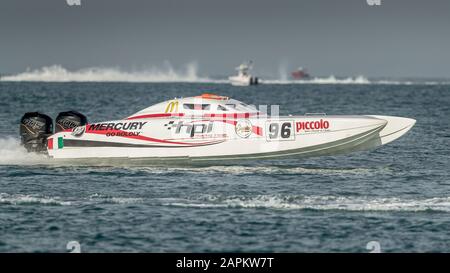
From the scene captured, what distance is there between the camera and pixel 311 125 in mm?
24641

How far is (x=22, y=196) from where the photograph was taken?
65.6 feet

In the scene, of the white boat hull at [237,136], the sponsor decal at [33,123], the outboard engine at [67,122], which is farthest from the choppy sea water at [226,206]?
the outboard engine at [67,122]

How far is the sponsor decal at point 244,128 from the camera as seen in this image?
973 inches

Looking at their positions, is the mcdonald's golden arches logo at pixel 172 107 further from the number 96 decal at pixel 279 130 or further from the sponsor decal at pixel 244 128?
the number 96 decal at pixel 279 130

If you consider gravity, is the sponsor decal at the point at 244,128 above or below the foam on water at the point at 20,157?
above

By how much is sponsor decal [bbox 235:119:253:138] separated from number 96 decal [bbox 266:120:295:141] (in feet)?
1.73

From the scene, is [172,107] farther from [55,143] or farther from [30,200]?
[30,200]

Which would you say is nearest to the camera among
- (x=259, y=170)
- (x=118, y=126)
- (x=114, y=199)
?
(x=114, y=199)

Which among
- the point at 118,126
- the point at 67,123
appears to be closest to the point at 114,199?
the point at 118,126

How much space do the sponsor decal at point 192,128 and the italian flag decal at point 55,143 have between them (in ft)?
11.3

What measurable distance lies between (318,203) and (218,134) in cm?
651

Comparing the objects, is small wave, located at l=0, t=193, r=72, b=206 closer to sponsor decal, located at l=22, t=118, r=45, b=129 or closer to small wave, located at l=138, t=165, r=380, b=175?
small wave, located at l=138, t=165, r=380, b=175
